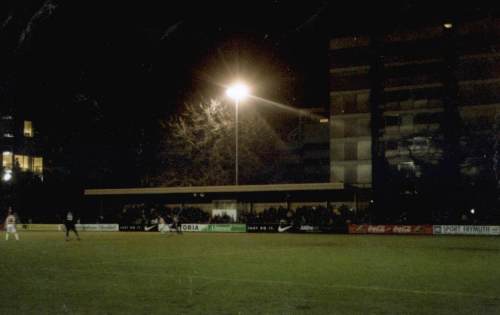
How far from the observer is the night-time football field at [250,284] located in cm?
1106

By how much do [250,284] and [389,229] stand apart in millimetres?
32759

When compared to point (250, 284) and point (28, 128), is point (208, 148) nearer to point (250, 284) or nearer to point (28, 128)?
point (28, 128)

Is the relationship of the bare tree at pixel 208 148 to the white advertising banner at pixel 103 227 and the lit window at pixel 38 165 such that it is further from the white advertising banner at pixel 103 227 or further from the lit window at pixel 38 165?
the lit window at pixel 38 165

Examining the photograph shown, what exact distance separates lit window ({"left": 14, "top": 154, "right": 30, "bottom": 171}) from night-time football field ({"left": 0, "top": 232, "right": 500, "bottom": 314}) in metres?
68.0

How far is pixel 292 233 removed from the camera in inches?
1916

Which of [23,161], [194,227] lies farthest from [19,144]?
[194,227]

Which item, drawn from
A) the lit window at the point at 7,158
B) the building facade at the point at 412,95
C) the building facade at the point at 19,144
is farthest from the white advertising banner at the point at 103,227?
the lit window at the point at 7,158

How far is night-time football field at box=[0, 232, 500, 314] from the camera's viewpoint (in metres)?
11.1

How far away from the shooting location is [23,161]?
290 feet

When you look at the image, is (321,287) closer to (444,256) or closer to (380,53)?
(444,256)

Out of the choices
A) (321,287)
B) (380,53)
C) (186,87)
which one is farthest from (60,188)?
(321,287)

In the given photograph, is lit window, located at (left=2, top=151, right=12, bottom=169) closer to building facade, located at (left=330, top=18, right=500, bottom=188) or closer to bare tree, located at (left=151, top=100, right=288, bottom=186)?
bare tree, located at (left=151, top=100, right=288, bottom=186)

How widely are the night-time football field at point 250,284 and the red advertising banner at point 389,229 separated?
21.9 m

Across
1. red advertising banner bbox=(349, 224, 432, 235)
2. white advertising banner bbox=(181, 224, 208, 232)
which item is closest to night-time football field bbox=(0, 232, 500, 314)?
red advertising banner bbox=(349, 224, 432, 235)
